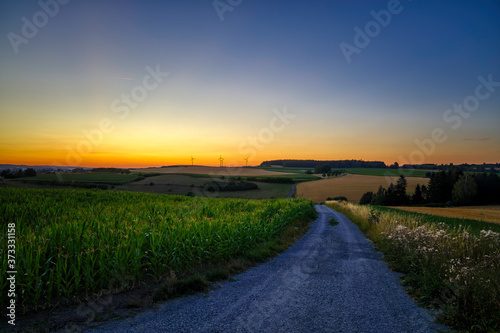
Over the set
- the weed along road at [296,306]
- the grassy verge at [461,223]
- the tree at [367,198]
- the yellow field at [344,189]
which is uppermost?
the weed along road at [296,306]

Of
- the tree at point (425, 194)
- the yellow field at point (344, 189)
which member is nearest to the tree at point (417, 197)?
the tree at point (425, 194)

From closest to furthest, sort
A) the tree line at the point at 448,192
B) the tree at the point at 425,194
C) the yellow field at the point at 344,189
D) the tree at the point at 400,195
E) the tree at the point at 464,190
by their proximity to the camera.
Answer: the tree at the point at 464,190
the tree line at the point at 448,192
the yellow field at the point at 344,189
the tree at the point at 425,194
the tree at the point at 400,195

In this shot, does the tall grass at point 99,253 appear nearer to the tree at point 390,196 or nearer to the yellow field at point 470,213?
the yellow field at point 470,213

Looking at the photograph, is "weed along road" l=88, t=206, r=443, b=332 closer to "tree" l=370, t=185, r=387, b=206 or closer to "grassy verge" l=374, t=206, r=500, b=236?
"grassy verge" l=374, t=206, r=500, b=236

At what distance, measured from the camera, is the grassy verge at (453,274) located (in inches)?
214

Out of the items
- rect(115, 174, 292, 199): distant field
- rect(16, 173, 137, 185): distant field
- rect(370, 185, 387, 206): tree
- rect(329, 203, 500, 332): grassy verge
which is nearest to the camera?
rect(329, 203, 500, 332): grassy verge

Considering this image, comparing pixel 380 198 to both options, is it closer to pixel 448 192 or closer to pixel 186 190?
pixel 448 192

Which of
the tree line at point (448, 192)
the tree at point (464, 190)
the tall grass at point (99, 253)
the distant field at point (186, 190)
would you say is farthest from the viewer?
the tree line at point (448, 192)

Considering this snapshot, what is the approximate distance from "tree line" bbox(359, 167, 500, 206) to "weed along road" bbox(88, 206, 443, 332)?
76415 mm

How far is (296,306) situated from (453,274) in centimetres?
504

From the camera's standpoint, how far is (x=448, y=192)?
7906 cm

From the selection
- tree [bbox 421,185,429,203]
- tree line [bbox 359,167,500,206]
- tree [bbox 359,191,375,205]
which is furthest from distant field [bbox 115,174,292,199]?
tree [bbox 421,185,429,203]

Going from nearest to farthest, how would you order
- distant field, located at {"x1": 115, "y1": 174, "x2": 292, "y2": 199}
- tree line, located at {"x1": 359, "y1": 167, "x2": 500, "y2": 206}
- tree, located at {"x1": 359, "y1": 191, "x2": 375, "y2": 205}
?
distant field, located at {"x1": 115, "y1": 174, "x2": 292, "y2": 199} < tree line, located at {"x1": 359, "y1": 167, "x2": 500, "y2": 206} < tree, located at {"x1": 359, "y1": 191, "x2": 375, "y2": 205}

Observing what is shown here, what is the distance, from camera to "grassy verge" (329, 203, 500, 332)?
17.8 ft
